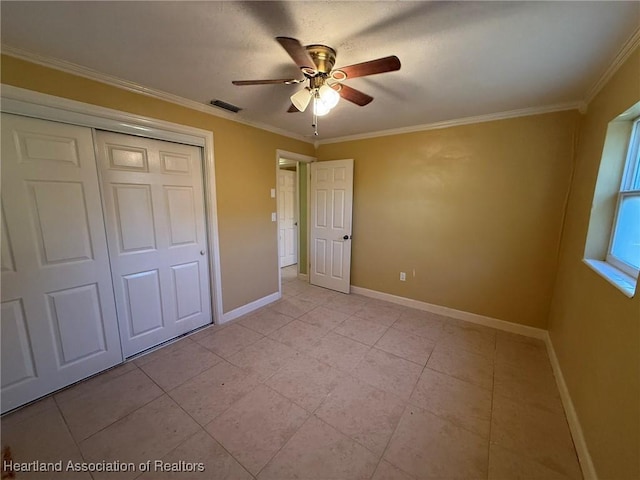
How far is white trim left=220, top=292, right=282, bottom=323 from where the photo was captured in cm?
288

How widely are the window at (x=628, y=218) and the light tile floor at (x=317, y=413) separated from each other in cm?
106

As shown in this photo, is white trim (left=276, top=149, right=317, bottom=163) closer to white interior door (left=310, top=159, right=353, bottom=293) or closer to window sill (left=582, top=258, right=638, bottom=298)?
white interior door (left=310, top=159, right=353, bottom=293)

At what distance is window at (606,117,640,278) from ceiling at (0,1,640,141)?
59 centimetres

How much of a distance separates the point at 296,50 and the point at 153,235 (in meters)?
1.96

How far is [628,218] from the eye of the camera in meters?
1.57

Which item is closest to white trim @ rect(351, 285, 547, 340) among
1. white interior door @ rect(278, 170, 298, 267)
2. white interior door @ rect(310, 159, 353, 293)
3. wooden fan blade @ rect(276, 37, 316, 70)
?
white interior door @ rect(310, 159, 353, 293)

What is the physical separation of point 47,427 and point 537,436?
301 centimetres

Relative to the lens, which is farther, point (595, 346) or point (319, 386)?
point (319, 386)

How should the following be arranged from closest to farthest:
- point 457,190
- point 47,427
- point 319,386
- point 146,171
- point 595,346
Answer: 1. point 595,346
2. point 47,427
3. point 319,386
4. point 146,171
5. point 457,190

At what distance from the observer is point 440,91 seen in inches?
79.0

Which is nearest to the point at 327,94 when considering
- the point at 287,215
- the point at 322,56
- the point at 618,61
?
the point at 322,56

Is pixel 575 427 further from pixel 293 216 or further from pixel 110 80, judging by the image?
pixel 293 216

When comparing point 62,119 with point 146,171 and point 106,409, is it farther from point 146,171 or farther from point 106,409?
point 106,409

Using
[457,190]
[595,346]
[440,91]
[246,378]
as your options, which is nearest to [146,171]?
[246,378]
